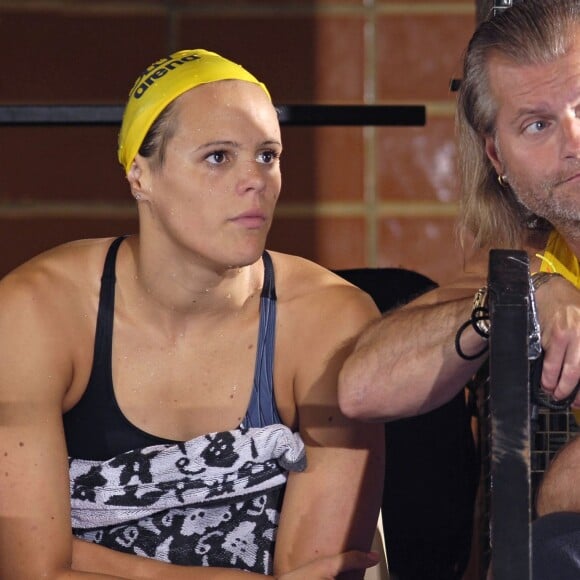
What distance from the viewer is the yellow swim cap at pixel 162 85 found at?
1724 mm

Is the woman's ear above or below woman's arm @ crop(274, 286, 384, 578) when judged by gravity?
above

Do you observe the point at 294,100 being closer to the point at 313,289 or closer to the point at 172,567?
the point at 313,289

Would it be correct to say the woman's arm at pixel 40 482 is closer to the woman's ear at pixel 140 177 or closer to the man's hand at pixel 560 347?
the woman's ear at pixel 140 177

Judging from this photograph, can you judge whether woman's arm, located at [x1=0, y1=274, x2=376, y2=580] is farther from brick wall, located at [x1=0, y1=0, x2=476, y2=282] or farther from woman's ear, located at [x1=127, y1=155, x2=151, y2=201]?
brick wall, located at [x1=0, y1=0, x2=476, y2=282]

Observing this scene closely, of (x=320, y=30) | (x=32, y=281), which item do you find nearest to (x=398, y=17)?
(x=320, y=30)

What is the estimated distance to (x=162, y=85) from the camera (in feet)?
5.70

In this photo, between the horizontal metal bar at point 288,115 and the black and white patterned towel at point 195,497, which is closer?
the black and white patterned towel at point 195,497

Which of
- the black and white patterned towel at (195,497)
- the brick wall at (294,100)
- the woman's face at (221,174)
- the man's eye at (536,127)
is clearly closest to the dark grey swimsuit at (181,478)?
the black and white patterned towel at (195,497)

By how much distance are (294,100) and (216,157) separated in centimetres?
101

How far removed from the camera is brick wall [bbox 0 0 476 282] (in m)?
2.63

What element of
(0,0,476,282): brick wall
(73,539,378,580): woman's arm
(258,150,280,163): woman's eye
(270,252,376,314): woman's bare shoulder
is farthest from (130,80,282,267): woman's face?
→ (0,0,476,282): brick wall

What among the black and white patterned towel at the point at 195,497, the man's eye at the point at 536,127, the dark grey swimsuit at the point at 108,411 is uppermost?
the man's eye at the point at 536,127

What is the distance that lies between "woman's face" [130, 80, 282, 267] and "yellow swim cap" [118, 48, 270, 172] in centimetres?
1

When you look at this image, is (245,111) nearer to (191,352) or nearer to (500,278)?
(191,352)
